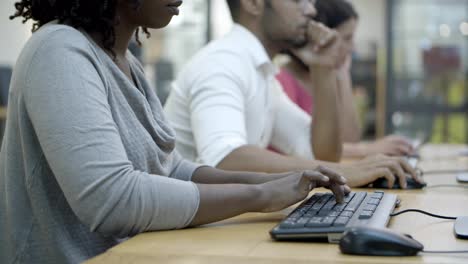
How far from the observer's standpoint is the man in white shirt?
70.3 inches

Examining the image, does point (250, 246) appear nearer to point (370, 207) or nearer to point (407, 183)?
point (370, 207)

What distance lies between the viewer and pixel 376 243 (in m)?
0.94

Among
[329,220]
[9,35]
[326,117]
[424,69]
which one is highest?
→ [329,220]

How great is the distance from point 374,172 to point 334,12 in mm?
1699

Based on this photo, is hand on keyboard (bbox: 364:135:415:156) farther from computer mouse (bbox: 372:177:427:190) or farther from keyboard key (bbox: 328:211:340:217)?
keyboard key (bbox: 328:211:340:217)

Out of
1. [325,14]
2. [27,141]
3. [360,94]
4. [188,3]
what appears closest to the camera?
[27,141]

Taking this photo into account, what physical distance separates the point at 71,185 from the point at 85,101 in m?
0.12

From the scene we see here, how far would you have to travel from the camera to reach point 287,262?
0.93 m

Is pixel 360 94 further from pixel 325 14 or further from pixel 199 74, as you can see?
pixel 199 74

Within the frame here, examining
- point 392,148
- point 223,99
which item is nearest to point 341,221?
point 223,99

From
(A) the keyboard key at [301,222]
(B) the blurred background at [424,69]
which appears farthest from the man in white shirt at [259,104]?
(B) the blurred background at [424,69]

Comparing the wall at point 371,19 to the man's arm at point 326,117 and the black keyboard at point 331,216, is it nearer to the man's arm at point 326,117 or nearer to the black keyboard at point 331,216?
the man's arm at point 326,117

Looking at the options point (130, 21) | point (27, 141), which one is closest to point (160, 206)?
point (27, 141)

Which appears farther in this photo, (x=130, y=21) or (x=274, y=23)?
(x=274, y=23)
